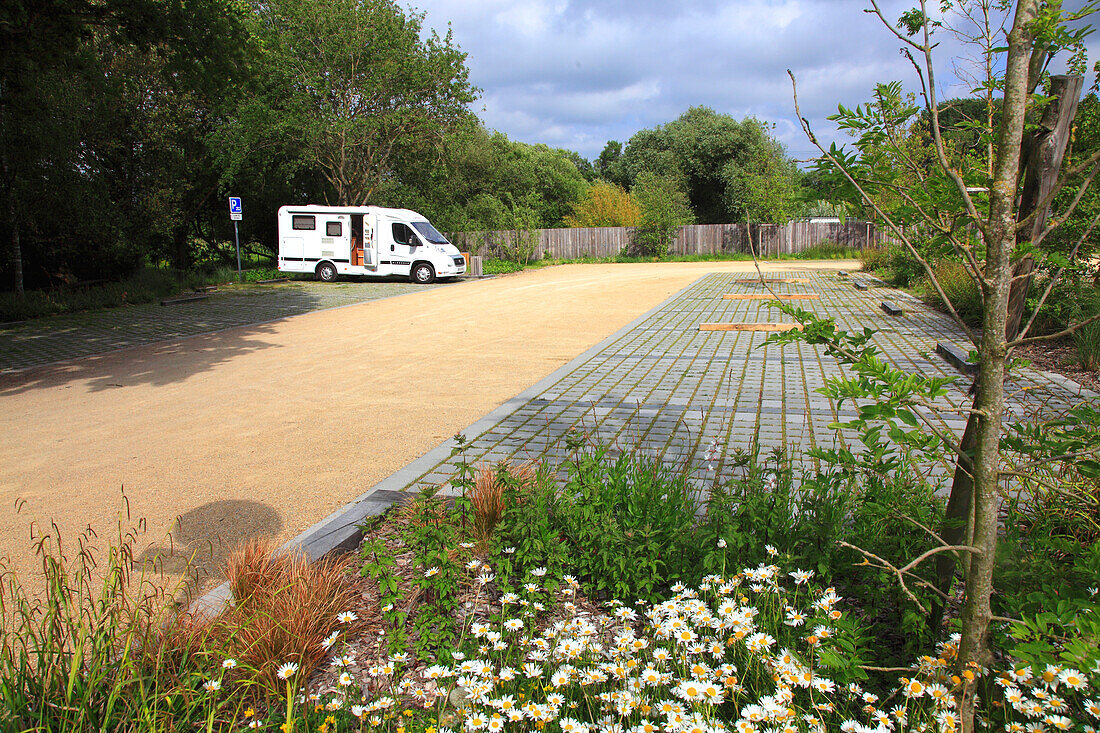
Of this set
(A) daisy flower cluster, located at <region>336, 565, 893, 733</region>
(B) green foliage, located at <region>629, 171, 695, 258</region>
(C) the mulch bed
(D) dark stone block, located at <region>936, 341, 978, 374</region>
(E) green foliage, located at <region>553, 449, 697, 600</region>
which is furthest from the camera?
(B) green foliage, located at <region>629, 171, 695, 258</region>

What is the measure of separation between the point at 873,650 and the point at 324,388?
6.56 m

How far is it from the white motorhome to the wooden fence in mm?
13214

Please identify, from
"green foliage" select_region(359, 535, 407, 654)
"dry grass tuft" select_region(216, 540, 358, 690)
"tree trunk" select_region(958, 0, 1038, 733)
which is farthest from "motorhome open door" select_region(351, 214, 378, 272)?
"tree trunk" select_region(958, 0, 1038, 733)

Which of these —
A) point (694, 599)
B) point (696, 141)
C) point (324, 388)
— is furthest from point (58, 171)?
point (696, 141)

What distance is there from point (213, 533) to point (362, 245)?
2081cm

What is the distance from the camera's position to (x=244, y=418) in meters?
6.51

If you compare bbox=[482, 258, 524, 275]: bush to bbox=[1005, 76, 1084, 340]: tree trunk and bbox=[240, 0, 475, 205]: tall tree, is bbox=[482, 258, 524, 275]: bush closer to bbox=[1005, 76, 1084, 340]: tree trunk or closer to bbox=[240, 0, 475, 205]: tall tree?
bbox=[240, 0, 475, 205]: tall tree

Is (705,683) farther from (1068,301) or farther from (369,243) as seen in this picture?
(369,243)

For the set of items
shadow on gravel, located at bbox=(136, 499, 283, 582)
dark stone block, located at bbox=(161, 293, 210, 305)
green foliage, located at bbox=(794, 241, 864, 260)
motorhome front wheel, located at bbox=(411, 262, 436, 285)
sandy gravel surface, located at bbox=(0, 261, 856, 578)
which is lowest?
shadow on gravel, located at bbox=(136, 499, 283, 582)

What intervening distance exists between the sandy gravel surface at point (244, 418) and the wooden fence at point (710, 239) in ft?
85.3

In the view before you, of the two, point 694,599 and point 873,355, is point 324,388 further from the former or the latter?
point 873,355

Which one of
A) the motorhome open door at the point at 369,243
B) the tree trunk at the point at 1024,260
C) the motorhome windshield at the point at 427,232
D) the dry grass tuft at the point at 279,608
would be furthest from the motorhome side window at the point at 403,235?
the dry grass tuft at the point at 279,608

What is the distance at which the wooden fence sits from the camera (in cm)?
3597

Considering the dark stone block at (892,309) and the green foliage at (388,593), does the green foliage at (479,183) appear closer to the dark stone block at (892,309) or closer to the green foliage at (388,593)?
the dark stone block at (892,309)
